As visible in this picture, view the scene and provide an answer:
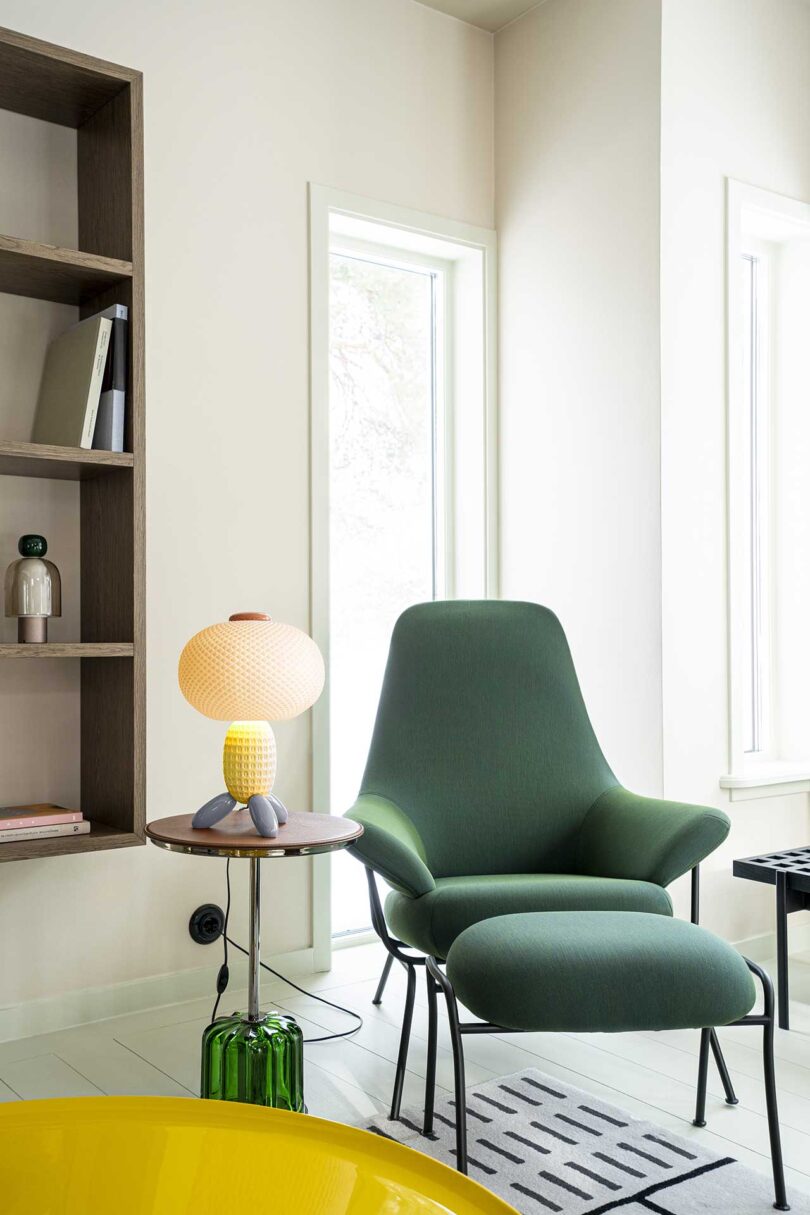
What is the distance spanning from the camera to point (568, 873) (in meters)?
2.44

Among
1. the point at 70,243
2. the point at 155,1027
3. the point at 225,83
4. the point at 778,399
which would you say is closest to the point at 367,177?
the point at 225,83

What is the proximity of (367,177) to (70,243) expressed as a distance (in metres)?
0.93

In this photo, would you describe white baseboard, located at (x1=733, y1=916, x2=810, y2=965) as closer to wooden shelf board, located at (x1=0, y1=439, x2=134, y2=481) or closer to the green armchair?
the green armchair

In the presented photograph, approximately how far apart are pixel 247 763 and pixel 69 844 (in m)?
0.52

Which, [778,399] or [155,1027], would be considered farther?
[778,399]

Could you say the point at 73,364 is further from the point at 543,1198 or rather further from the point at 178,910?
the point at 543,1198

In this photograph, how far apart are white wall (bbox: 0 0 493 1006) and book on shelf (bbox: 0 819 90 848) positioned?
0.70 feet

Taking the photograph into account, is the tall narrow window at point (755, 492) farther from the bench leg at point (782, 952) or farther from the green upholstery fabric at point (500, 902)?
the green upholstery fabric at point (500, 902)

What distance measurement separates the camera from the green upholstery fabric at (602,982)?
165cm

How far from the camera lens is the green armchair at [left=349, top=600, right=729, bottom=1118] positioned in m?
2.30

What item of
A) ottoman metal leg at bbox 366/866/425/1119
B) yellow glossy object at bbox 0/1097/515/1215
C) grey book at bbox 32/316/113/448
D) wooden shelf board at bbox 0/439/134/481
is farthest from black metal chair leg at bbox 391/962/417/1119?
yellow glossy object at bbox 0/1097/515/1215

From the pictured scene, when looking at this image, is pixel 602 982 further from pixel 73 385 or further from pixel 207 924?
pixel 73 385

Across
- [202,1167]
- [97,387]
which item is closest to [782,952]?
[97,387]

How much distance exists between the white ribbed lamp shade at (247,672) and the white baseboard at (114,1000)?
945mm
